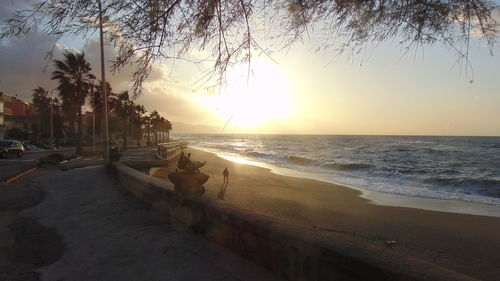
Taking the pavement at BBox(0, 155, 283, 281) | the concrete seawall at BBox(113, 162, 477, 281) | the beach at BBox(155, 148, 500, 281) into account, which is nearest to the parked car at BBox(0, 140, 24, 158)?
the beach at BBox(155, 148, 500, 281)

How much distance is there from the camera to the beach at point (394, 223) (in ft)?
28.2

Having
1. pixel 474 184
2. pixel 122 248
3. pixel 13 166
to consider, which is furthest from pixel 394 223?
pixel 13 166

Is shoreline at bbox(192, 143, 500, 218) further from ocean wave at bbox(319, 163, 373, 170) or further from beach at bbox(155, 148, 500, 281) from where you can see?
ocean wave at bbox(319, 163, 373, 170)

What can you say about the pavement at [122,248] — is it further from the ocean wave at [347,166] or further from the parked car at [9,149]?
the ocean wave at [347,166]

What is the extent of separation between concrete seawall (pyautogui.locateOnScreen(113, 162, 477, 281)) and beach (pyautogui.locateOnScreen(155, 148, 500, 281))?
47 cm

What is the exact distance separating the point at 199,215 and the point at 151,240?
808 millimetres

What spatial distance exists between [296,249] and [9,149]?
3596cm

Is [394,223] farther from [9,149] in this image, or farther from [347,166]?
[9,149]

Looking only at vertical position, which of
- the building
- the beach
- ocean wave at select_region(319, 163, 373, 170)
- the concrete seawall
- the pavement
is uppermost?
the building

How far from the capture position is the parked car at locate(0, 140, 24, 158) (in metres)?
31.7

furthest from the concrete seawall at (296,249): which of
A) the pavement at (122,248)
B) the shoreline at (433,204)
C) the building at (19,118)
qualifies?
the building at (19,118)

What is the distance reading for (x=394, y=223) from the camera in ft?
40.1

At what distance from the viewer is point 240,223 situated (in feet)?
15.2

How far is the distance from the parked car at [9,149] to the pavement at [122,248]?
28.1 metres
